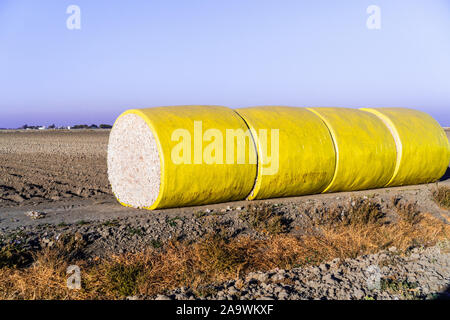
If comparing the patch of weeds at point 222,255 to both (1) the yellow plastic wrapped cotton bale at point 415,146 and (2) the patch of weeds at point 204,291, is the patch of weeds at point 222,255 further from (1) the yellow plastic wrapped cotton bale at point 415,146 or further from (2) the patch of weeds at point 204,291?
(1) the yellow plastic wrapped cotton bale at point 415,146

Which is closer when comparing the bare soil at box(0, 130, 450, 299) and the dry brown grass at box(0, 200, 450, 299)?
the dry brown grass at box(0, 200, 450, 299)

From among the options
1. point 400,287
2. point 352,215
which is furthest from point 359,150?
point 400,287

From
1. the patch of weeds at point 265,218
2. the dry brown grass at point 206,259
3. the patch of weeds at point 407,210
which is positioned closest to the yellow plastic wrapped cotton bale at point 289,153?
the patch of weeds at point 265,218

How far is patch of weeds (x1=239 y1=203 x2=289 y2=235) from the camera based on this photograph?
273 inches

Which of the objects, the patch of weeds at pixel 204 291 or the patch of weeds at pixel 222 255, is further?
the patch of weeds at pixel 222 255

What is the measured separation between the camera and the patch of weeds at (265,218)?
22.7 feet

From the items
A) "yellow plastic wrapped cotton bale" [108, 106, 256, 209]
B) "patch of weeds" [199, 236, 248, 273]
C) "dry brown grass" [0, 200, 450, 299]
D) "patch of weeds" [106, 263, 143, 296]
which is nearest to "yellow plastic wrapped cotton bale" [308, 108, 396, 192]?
"dry brown grass" [0, 200, 450, 299]

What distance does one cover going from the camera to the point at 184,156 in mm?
7105

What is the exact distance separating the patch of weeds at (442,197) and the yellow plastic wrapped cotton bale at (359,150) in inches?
41.9

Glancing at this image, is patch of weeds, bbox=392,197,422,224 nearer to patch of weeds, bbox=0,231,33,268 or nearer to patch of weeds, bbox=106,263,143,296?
patch of weeds, bbox=106,263,143,296

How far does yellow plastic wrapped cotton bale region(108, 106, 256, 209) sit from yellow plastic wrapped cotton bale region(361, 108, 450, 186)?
404 cm

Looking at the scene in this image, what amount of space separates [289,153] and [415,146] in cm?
372
